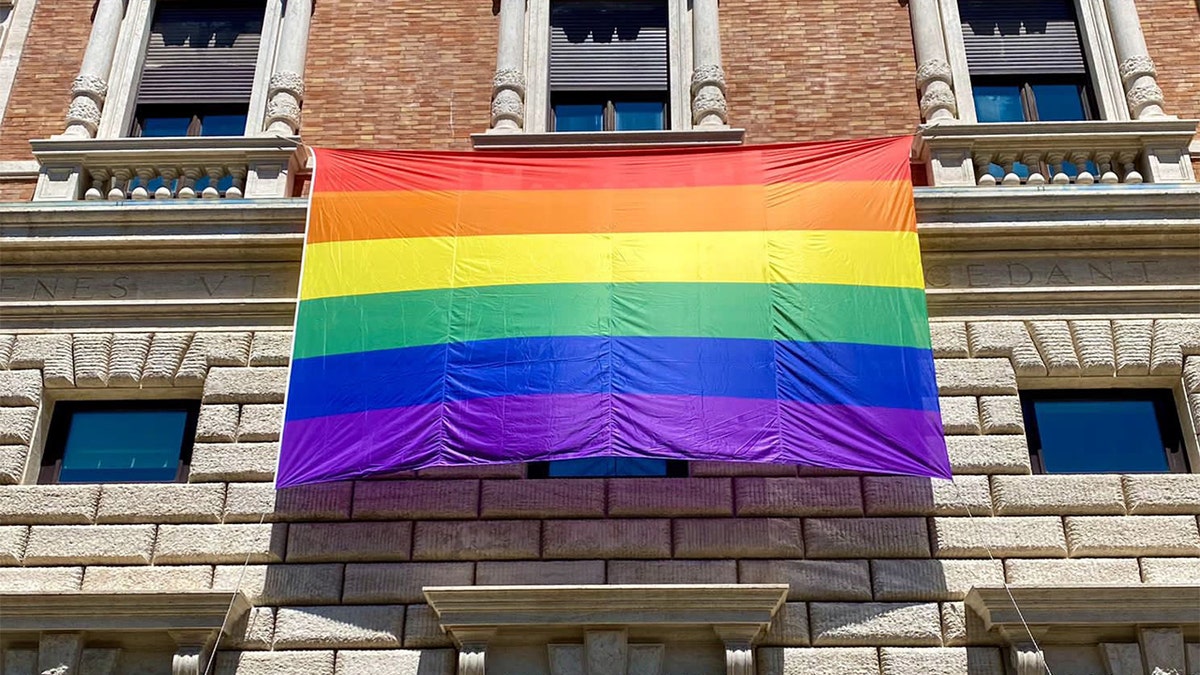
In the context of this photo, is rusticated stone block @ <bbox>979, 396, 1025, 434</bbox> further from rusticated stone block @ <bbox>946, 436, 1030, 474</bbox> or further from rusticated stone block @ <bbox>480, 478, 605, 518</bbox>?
rusticated stone block @ <bbox>480, 478, 605, 518</bbox>

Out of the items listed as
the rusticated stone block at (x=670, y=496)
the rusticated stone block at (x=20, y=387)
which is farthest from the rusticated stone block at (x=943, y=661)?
the rusticated stone block at (x=20, y=387)

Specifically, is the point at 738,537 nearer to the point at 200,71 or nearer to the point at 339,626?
the point at 339,626

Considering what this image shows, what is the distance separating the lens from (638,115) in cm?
1472

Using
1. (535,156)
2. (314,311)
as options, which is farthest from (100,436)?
(535,156)

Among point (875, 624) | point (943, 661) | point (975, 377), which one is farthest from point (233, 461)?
point (975, 377)

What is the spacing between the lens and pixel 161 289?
12.6m

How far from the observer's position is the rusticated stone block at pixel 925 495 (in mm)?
11000

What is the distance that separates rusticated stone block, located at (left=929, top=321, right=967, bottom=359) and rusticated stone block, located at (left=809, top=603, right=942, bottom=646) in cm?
247

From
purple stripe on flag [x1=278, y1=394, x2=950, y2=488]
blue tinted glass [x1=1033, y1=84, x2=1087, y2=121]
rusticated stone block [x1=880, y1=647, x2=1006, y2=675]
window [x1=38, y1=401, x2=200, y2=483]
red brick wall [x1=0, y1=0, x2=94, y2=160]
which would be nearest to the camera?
rusticated stone block [x1=880, y1=647, x2=1006, y2=675]

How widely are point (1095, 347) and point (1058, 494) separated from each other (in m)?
1.55

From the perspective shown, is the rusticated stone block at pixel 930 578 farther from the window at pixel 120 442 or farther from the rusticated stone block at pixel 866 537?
the window at pixel 120 442

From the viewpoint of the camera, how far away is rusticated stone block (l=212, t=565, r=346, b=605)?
10781 mm

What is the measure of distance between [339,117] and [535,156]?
2.96 m

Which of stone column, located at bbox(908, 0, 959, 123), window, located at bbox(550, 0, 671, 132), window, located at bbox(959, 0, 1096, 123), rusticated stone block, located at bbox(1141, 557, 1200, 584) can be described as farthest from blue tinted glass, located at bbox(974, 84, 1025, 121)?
rusticated stone block, located at bbox(1141, 557, 1200, 584)
